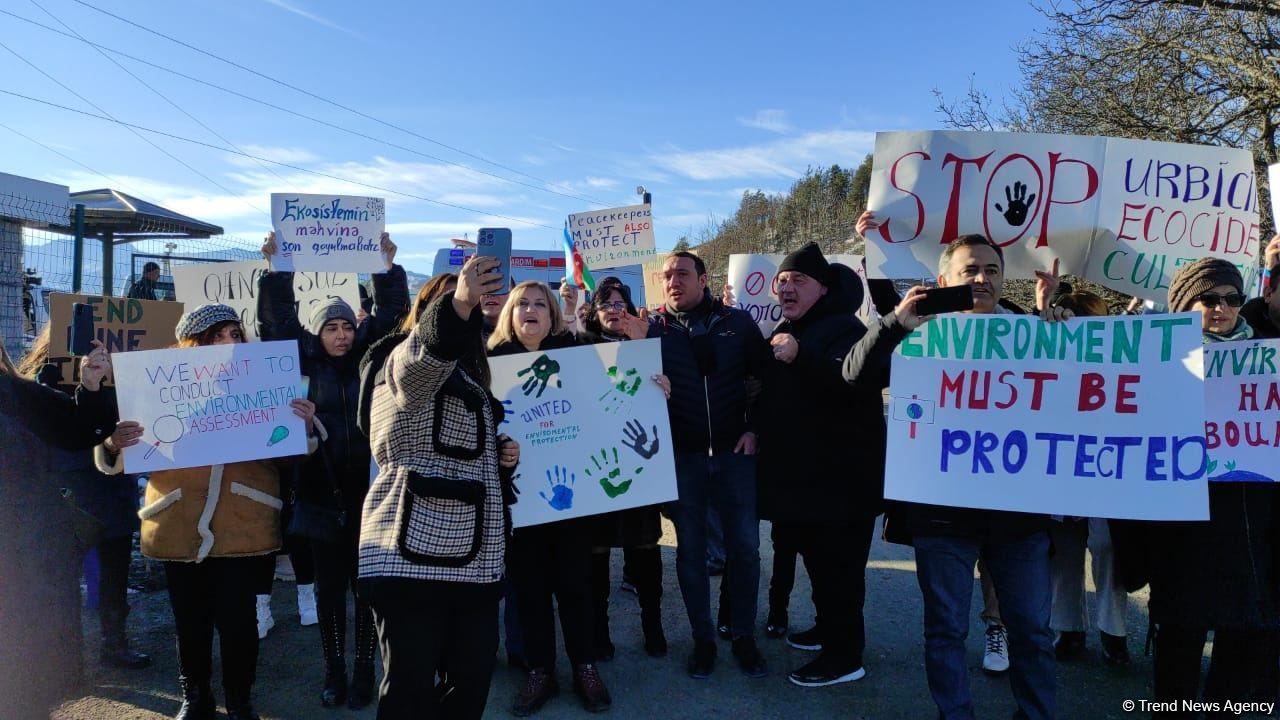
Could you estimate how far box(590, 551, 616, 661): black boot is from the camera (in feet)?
14.4

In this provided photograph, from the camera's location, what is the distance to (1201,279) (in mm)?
3287

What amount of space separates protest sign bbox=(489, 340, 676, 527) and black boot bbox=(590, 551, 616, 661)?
564 millimetres

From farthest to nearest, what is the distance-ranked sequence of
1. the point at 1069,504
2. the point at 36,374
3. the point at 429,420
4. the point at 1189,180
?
the point at 36,374, the point at 1189,180, the point at 1069,504, the point at 429,420

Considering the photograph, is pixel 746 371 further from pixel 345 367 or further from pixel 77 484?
pixel 77 484

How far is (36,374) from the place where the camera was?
4.26 metres

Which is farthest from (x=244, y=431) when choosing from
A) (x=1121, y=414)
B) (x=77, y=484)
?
(x=1121, y=414)

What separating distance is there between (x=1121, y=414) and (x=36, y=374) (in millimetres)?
5485

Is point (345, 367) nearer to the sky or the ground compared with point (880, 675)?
nearer to the sky

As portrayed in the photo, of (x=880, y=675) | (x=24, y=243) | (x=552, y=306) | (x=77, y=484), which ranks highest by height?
(x=24, y=243)

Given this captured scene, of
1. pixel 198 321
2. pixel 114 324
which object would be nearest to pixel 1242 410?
pixel 198 321

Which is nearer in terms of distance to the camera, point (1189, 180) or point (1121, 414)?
point (1121, 414)

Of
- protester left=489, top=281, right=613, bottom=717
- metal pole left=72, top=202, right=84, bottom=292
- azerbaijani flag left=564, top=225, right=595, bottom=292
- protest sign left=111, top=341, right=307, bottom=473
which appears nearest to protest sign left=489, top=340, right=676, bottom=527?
protester left=489, top=281, right=613, bottom=717

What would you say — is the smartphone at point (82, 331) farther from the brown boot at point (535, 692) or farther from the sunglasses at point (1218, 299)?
the sunglasses at point (1218, 299)

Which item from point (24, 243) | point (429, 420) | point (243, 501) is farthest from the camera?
point (24, 243)
